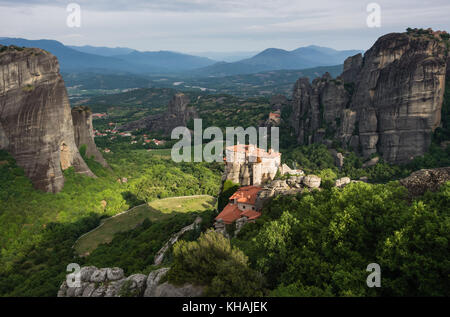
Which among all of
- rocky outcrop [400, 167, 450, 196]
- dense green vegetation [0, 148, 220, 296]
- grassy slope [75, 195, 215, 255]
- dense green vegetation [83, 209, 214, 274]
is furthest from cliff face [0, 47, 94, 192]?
rocky outcrop [400, 167, 450, 196]

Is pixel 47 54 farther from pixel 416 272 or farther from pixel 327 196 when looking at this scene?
pixel 416 272

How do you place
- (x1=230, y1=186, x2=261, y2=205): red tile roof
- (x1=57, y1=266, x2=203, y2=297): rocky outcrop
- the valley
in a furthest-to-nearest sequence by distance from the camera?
1. (x1=230, y1=186, x2=261, y2=205): red tile roof
2. the valley
3. (x1=57, y1=266, x2=203, y2=297): rocky outcrop

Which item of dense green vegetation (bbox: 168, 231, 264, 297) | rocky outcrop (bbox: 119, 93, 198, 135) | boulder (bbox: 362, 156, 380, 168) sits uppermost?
rocky outcrop (bbox: 119, 93, 198, 135)

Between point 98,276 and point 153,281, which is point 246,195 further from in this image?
point 153,281

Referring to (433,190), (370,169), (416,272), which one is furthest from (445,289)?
(370,169)

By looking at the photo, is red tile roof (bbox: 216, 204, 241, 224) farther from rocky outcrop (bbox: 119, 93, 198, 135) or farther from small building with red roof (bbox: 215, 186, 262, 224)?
rocky outcrop (bbox: 119, 93, 198, 135)

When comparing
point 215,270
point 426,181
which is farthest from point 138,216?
point 426,181
